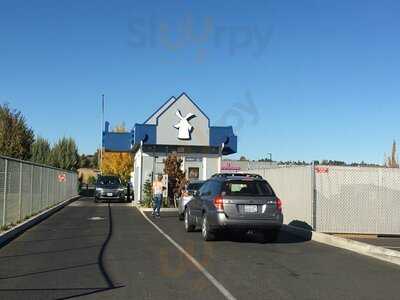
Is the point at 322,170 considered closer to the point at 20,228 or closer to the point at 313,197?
the point at 313,197

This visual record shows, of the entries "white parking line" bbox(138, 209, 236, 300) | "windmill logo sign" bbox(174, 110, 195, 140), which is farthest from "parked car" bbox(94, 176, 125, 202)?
"white parking line" bbox(138, 209, 236, 300)

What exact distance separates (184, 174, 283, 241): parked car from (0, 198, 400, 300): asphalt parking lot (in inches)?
17.5

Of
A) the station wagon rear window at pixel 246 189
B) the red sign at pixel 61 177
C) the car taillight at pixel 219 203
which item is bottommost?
the car taillight at pixel 219 203

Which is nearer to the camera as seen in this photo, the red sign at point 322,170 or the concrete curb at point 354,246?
the concrete curb at point 354,246

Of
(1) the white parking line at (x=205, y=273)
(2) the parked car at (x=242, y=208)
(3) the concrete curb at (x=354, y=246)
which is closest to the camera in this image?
(1) the white parking line at (x=205, y=273)

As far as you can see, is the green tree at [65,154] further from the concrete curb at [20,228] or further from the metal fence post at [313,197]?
the metal fence post at [313,197]

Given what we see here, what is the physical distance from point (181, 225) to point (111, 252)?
27.8 ft

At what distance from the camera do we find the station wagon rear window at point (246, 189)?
53.1 feet

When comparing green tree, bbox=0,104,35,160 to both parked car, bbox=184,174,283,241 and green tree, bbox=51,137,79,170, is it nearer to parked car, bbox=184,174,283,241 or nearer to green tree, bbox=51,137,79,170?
green tree, bbox=51,137,79,170

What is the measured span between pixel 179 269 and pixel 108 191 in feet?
100

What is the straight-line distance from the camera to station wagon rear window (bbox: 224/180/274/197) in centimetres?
1617

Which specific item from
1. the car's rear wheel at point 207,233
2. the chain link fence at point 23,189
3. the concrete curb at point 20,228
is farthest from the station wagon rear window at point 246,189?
the chain link fence at point 23,189

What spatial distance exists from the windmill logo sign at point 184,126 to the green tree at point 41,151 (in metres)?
39.0

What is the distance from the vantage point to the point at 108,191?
41.5 meters
